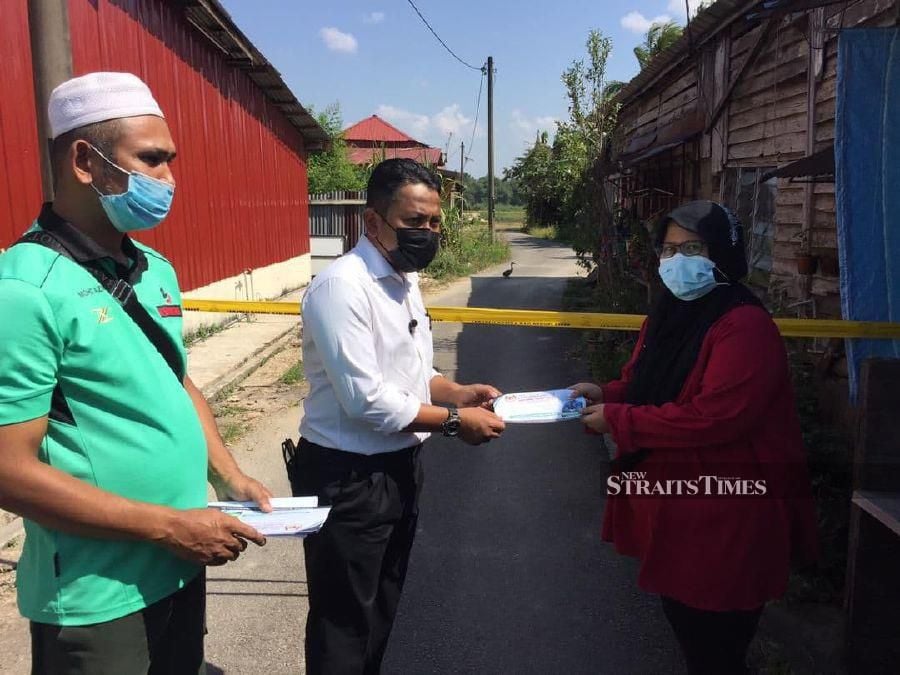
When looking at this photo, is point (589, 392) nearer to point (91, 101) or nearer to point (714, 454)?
point (714, 454)

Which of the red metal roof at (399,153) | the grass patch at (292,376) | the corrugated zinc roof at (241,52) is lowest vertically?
the grass patch at (292,376)

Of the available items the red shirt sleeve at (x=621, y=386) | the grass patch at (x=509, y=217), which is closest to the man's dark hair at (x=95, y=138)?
the red shirt sleeve at (x=621, y=386)

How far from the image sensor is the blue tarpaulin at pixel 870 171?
3.48 metres

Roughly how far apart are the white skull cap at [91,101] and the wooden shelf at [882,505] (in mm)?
2399

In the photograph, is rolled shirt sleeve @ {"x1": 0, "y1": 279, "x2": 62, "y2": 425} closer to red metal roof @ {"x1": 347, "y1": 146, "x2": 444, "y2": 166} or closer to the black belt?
the black belt

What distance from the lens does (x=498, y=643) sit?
3.09 metres

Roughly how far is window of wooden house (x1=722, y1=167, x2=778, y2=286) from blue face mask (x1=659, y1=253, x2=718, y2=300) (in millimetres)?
4637

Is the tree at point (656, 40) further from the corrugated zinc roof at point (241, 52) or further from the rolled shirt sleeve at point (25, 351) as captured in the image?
the rolled shirt sleeve at point (25, 351)

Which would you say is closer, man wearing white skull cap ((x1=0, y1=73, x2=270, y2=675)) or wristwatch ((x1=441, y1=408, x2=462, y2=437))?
man wearing white skull cap ((x1=0, y1=73, x2=270, y2=675))

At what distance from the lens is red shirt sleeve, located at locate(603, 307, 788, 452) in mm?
1991

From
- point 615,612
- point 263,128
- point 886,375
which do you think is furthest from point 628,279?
point 263,128

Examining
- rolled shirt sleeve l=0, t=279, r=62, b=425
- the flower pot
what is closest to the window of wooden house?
the flower pot

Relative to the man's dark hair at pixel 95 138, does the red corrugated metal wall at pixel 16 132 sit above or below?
above

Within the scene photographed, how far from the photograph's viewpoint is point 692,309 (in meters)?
2.23
